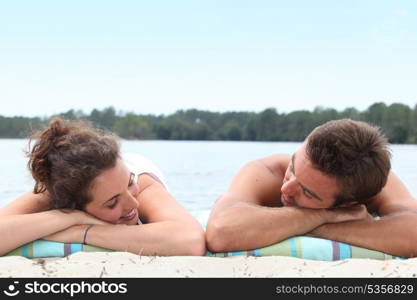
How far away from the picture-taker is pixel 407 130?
131 ft

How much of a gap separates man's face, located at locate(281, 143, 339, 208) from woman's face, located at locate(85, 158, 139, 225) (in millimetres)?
959

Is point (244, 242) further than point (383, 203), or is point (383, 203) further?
point (383, 203)

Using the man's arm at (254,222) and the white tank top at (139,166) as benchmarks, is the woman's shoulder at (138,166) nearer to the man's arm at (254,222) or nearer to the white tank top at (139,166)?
the white tank top at (139,166)

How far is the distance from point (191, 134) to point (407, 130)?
18704 millimetres

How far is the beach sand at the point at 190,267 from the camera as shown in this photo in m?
2.91

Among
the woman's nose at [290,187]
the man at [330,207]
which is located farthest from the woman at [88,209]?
the woman's nose at [290,187]

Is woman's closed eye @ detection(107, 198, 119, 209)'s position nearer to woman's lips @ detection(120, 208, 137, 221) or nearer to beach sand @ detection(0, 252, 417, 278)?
woman's lips @ detection(120, 208, 137, 221)

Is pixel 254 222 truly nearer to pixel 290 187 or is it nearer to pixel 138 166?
pixel 290 187

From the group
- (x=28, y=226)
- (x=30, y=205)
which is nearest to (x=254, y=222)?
(x=28, y=226)

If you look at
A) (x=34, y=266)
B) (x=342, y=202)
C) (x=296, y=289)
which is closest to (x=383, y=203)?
(x=342, y=202)

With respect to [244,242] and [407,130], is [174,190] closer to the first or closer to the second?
[244,242]

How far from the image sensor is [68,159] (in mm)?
3373

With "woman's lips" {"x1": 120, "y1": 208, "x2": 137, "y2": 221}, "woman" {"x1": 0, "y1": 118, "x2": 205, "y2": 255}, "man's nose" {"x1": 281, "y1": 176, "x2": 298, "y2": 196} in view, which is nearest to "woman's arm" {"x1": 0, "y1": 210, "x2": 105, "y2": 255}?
"woman" {"x1": 0, "y1": 118, "x2": 205, "y2": 255}

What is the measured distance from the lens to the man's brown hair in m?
3.36
